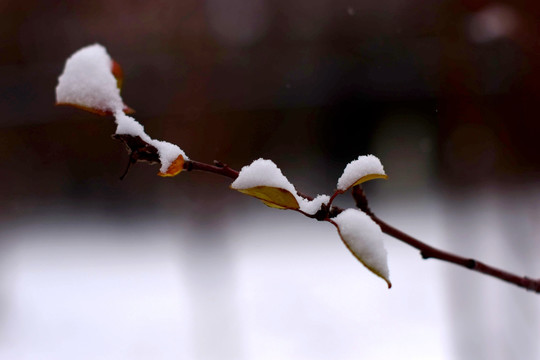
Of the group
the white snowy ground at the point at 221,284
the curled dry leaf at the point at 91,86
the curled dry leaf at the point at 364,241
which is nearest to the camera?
Result: the curled dry leaf at the point at 364,241

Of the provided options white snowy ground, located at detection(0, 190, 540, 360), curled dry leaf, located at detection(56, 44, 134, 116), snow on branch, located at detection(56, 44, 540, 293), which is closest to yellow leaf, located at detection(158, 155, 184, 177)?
snow on branch, located at detection(56, 44, 540, 293)

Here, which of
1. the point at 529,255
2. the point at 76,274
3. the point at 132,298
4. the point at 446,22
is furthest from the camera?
the point at 446,22

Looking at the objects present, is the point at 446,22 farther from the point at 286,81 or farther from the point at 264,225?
the point at 264,225

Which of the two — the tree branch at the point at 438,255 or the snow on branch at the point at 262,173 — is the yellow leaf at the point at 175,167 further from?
the tree branch at the point at 438,255

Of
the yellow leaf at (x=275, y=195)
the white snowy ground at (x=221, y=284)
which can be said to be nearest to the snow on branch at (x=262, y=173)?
the yellow leaf at (x=275, y=195)

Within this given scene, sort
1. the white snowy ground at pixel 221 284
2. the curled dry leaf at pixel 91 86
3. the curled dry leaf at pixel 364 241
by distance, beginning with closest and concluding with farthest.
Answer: the curled dry leaf at pixel 364 241 < the curled dry leaf at pixel 91 86 < the white snowy ground at pixel 221 284

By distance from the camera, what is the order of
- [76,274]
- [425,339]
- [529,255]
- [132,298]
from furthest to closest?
[76,274]
[132,298]
[529,255]
[425,339]

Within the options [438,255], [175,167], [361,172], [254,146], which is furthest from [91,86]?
[254,146]

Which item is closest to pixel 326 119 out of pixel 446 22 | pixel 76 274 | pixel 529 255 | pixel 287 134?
pixel 287 134
